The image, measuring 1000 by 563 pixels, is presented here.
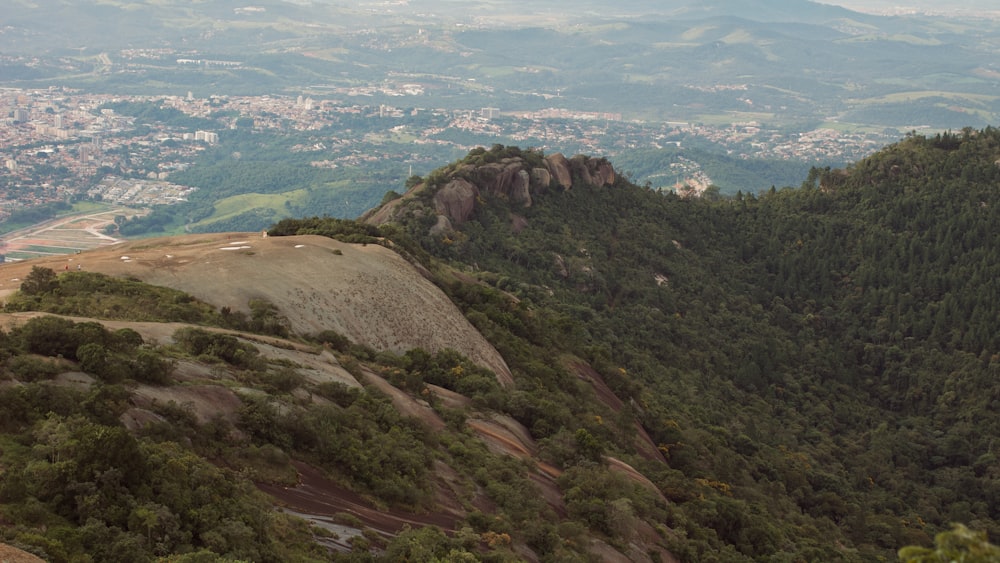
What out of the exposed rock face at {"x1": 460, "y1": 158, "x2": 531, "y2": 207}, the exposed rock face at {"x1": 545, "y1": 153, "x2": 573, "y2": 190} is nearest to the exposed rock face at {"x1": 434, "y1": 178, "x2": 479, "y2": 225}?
the exposed rock face at {"x1": 460, "y1": 158, "x2": 531, "y2": 207}

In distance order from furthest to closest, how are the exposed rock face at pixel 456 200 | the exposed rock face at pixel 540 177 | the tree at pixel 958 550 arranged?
1. the exposed rock face at pixel 540 177
2. the exposed rock face at pixel 456 200
3. the tree at pixel 958 550

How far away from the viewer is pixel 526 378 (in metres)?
45.7

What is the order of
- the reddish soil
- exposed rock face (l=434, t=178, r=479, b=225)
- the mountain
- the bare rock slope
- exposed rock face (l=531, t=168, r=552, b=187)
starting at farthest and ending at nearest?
exposed rock face (l=531, t=168, r=552, b=187), exposed rock face (l=434, t=178, r=479, b=225), the bare rock slope, the reddish soil, the mountain

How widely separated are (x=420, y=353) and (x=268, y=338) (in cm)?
842

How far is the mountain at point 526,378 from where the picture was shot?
69.2 feet

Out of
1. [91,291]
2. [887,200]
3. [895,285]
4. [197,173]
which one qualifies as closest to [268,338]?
[91,291]

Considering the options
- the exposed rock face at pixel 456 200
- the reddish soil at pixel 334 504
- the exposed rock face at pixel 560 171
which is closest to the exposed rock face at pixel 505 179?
the exposed rock face at pixel 456 200

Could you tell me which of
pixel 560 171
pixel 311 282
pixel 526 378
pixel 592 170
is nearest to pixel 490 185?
pixel 560 171

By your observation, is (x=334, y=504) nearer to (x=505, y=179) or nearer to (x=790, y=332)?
(x=505, y=179)

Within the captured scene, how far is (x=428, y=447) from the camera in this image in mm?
30516

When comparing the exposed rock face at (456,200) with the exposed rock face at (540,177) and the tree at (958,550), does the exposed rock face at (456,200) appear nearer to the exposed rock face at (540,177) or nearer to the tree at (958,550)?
the exposed rock face at (540,177)

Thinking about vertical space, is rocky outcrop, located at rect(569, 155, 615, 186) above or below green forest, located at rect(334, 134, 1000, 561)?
above

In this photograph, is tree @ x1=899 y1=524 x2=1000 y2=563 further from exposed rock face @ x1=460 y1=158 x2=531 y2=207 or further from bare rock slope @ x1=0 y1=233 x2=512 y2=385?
exposed rock face @ x1=460 y1=158 x2=531 y2=207

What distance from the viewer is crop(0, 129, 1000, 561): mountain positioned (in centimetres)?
2109
